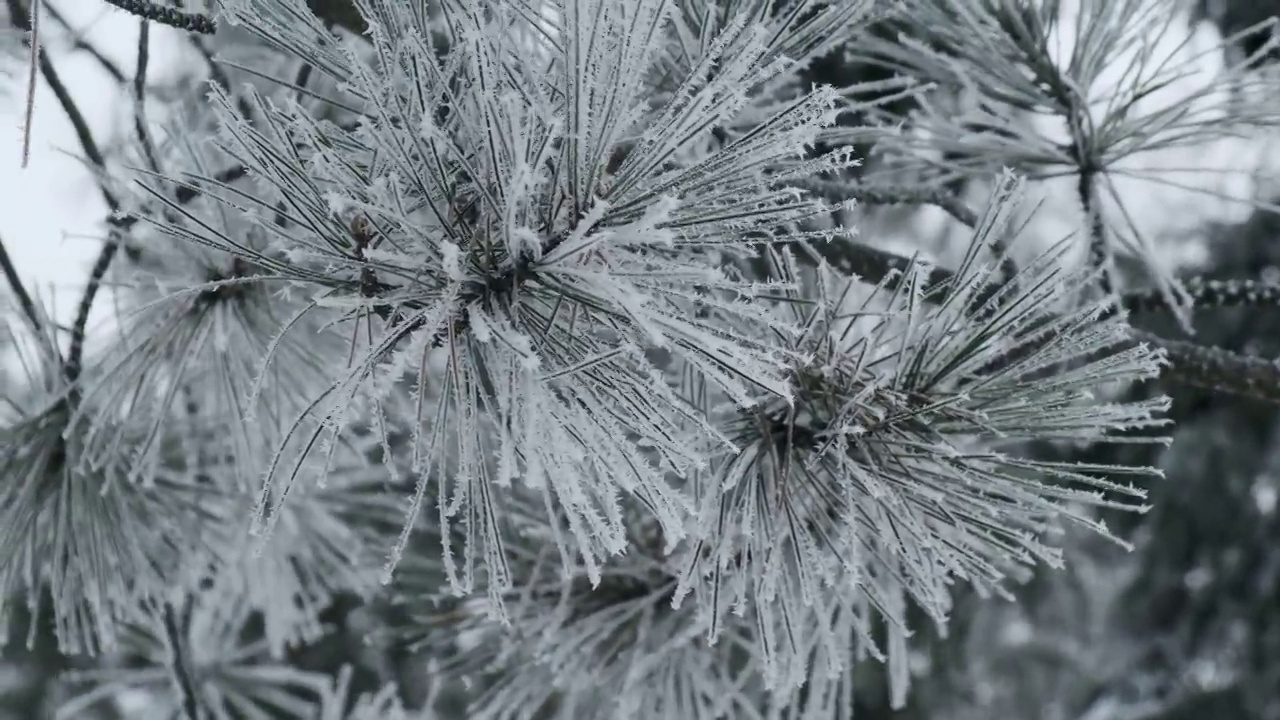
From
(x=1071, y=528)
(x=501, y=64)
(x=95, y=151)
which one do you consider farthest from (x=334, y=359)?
(x=1071, y=528)

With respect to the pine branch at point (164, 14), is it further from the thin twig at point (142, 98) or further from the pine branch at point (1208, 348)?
the pine branch at point (1208, 348)

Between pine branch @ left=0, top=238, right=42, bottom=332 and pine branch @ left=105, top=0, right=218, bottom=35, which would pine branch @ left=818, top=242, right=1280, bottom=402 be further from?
pine branch @ left=0, top=238, right=42, bottom=332

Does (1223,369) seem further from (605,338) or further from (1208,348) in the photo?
(605,338)

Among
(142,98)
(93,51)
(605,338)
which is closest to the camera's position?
(605,338)

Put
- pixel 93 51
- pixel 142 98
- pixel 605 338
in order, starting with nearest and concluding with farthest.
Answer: pixel 605 338 → pixel 142 98 → pixel 93 51

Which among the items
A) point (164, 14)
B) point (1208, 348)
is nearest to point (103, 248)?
point (164, 14)

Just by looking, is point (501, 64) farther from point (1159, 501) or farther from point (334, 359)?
point (1159, 501)

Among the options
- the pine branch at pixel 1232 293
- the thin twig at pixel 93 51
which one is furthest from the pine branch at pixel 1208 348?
the thin twig at pixel 93 51

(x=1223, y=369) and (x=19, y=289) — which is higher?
(x=19, y=289)

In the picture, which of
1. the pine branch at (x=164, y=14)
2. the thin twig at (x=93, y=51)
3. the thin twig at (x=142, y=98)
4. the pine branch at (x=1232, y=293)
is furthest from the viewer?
the thin twig at (x=93, y=51)
